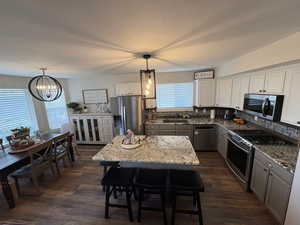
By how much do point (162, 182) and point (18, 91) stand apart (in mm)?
4421

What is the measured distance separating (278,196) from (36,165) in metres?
3.90

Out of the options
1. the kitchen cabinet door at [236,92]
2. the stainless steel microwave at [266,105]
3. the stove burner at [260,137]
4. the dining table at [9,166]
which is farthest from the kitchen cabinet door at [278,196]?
the dining table at [9,166]

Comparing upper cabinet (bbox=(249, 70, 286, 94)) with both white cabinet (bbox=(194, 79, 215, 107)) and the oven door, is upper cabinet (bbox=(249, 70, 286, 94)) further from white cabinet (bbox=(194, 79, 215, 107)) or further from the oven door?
white cabinet (bbox=(194, 79, 215, 107))

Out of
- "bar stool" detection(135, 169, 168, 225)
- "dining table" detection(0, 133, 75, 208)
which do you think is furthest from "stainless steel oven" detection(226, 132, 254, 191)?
"dining table" detection(0, 133, 75, 208)

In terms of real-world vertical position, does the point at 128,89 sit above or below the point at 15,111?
above

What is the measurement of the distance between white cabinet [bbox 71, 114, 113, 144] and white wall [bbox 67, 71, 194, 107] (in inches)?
32.5

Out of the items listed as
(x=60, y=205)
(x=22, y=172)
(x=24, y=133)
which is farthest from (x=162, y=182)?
(x=24, y=133)

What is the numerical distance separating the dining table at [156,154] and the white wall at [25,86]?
3.09 metres

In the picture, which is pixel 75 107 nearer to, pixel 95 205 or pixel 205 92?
pixel 95 205

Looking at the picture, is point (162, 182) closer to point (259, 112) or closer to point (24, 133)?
point (259, 112)

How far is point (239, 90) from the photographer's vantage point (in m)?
2.83

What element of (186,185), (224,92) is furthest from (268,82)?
(186,185)

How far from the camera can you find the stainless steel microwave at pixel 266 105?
6.09 feet

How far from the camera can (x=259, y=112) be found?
2.22m
